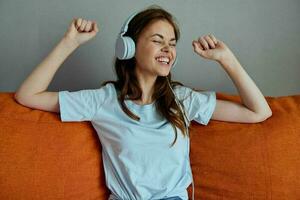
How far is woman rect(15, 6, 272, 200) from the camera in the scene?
3.89 ft

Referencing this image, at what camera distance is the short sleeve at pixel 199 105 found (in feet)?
4.12

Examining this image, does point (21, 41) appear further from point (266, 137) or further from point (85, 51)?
point (266, 137)

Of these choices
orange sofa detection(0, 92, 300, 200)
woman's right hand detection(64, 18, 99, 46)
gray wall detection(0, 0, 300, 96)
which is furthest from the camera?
gray wall detection(0, 0, 300, 96)

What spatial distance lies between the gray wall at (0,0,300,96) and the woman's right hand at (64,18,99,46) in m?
0.35

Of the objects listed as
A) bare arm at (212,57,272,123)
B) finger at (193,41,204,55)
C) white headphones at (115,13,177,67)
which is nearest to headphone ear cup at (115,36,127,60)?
white headphones at (115,13,177,67)

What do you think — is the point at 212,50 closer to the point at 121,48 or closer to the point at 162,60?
the point at 162,60

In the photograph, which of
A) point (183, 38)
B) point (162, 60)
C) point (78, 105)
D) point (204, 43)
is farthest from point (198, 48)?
point (78, 105)

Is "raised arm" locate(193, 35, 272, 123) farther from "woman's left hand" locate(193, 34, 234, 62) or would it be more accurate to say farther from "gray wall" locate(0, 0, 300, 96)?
"gray wall" locate(0, 0, 300, 96)

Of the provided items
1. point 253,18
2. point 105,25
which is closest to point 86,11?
point 105,25

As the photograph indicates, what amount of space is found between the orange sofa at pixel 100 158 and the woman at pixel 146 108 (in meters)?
0.04

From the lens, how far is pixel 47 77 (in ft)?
3.98

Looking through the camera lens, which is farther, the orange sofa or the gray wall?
the gray wall

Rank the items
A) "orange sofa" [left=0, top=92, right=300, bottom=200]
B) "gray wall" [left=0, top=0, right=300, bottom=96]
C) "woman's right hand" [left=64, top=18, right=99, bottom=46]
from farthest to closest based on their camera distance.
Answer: "gray wall" [left=0, top=0, right=300, bottom=96] < "woman's right hand" [left=64, top=18, right=99, bottom=46] < "orange sofa" [left=0, top=92, right=300, bottom=200]


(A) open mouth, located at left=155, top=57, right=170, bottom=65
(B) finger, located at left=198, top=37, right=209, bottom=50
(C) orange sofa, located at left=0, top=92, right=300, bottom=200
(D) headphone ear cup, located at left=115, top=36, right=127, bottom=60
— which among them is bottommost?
(C) orange sofa, located at left=0, top=92, right=300, bottom=200
